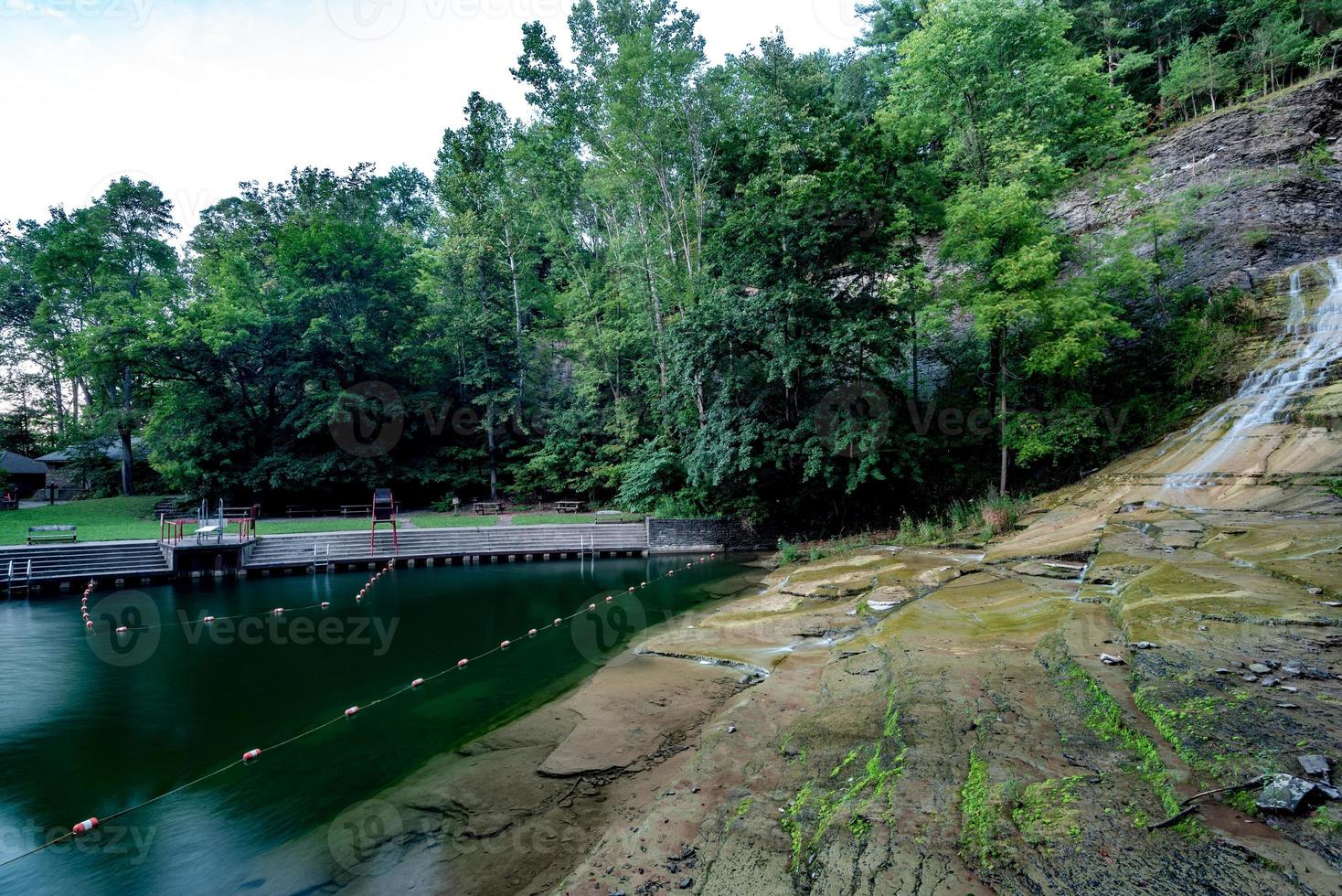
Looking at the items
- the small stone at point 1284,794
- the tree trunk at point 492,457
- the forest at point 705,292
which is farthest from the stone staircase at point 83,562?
the small stone at point 1284,794

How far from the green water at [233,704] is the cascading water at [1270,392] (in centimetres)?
1088

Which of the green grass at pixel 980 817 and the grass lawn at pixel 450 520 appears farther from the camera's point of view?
the grass lawn at pixel 450 520

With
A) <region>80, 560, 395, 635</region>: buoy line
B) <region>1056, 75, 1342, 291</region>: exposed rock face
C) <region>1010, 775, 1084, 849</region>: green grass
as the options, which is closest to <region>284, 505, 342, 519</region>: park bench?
<region>80, 560, 395, 635</region>: buoy line

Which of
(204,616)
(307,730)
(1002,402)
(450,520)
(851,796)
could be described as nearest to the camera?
(851,796)

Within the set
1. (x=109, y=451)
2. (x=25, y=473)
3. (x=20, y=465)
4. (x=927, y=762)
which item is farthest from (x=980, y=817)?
(x=20, y=465)

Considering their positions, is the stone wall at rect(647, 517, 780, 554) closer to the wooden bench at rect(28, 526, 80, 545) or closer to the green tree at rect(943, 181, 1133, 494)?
the green tree at rect(943, 181, 1133, 494)

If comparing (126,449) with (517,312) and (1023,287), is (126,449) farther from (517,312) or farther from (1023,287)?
(1023,287)

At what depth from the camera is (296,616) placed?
12898 millimetres

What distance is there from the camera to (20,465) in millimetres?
33031

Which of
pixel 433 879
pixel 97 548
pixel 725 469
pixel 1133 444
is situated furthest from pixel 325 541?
pixel 1133 444

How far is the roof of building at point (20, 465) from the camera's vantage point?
32.5 meters

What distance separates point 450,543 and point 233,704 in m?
11.8

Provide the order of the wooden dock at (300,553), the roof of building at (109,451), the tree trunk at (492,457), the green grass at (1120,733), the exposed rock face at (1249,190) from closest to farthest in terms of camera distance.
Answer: the green grass at (1120,733)
the wooden dock at (300,553)
the exposed rock face at (1249,190)
the tree trunk at (492,457)
the roof of building at (109,451)

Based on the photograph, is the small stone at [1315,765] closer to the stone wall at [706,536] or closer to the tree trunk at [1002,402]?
the tree trunk at [1002,402]
